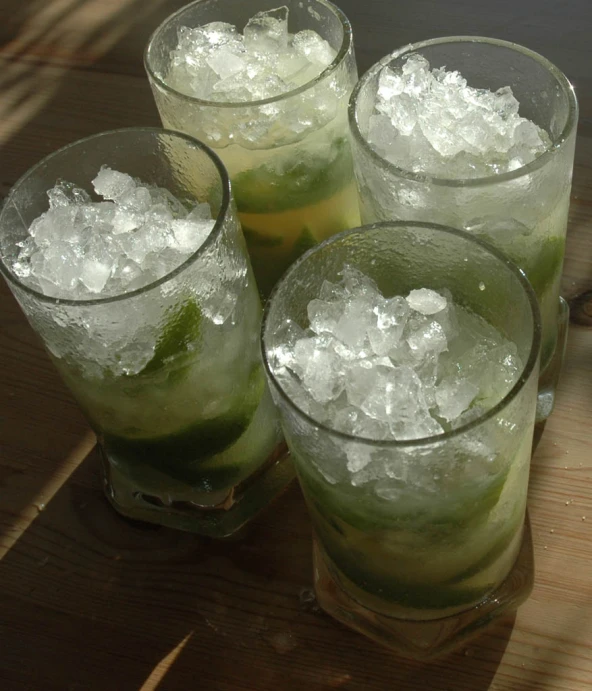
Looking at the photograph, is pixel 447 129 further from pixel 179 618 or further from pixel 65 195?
pixel 179 618

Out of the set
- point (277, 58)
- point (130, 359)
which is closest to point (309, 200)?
point (277, 58)

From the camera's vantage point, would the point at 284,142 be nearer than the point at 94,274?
No

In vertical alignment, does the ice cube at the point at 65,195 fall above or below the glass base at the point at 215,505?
above

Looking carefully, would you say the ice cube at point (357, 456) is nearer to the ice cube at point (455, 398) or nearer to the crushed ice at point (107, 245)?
the ice cube at point (455, 398)

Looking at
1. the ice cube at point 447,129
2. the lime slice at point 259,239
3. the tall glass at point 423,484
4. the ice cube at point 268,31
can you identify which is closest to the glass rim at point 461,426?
the tall glass at point 423,484

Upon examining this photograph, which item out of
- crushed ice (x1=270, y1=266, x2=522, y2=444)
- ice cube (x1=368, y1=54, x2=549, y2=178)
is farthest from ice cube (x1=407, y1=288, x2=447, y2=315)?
ice cube (x1=368, y1=54, x2=549, y2=178)

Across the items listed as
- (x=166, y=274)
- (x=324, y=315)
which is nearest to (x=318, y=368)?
(x=324, y=315)

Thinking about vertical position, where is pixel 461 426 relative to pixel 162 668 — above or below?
above
